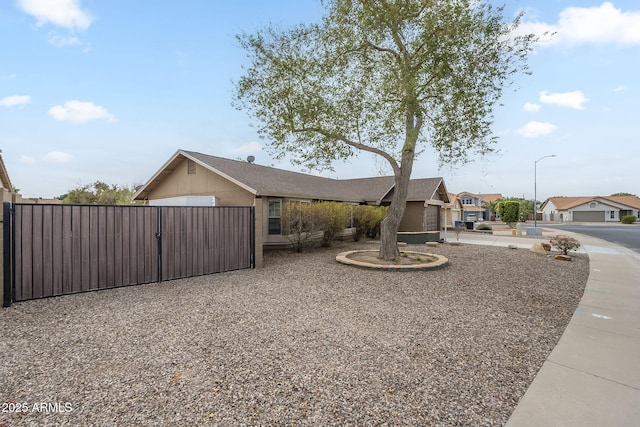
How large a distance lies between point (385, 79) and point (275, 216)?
23.7 feet

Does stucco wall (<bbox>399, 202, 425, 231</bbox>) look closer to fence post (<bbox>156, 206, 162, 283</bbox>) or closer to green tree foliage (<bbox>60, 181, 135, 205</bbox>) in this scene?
fence post (<bbox>156, 206, 162, 283</bbox>)

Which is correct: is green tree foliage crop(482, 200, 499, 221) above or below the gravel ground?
above

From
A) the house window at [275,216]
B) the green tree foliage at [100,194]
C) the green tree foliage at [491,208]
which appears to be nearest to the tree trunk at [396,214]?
the house window at [275,216]

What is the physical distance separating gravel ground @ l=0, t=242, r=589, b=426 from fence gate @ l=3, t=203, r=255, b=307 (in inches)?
17.1

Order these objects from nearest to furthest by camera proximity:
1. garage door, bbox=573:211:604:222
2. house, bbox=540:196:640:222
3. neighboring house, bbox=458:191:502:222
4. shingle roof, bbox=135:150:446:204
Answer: shingle roof, bbox=135:150:446:204 → house, bbox=540:196:640:222 → neighboring house, bbox=458:191:502:222 → garage door, bbox=573:211:604:222

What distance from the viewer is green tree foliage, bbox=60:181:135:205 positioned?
97.8 ft

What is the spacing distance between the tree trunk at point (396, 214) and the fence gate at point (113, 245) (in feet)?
14.8

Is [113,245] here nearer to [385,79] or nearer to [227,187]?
[227,187]

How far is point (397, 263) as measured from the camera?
972 centimetres

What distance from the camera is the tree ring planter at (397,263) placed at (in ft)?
28.7

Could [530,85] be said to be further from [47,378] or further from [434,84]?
[47,378]

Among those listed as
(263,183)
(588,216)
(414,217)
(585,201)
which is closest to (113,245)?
(263,183)

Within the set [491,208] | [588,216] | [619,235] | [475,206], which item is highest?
[475,206]

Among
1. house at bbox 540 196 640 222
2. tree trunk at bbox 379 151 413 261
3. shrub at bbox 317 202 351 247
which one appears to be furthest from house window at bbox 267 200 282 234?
house at bbox 540 196 640 222
